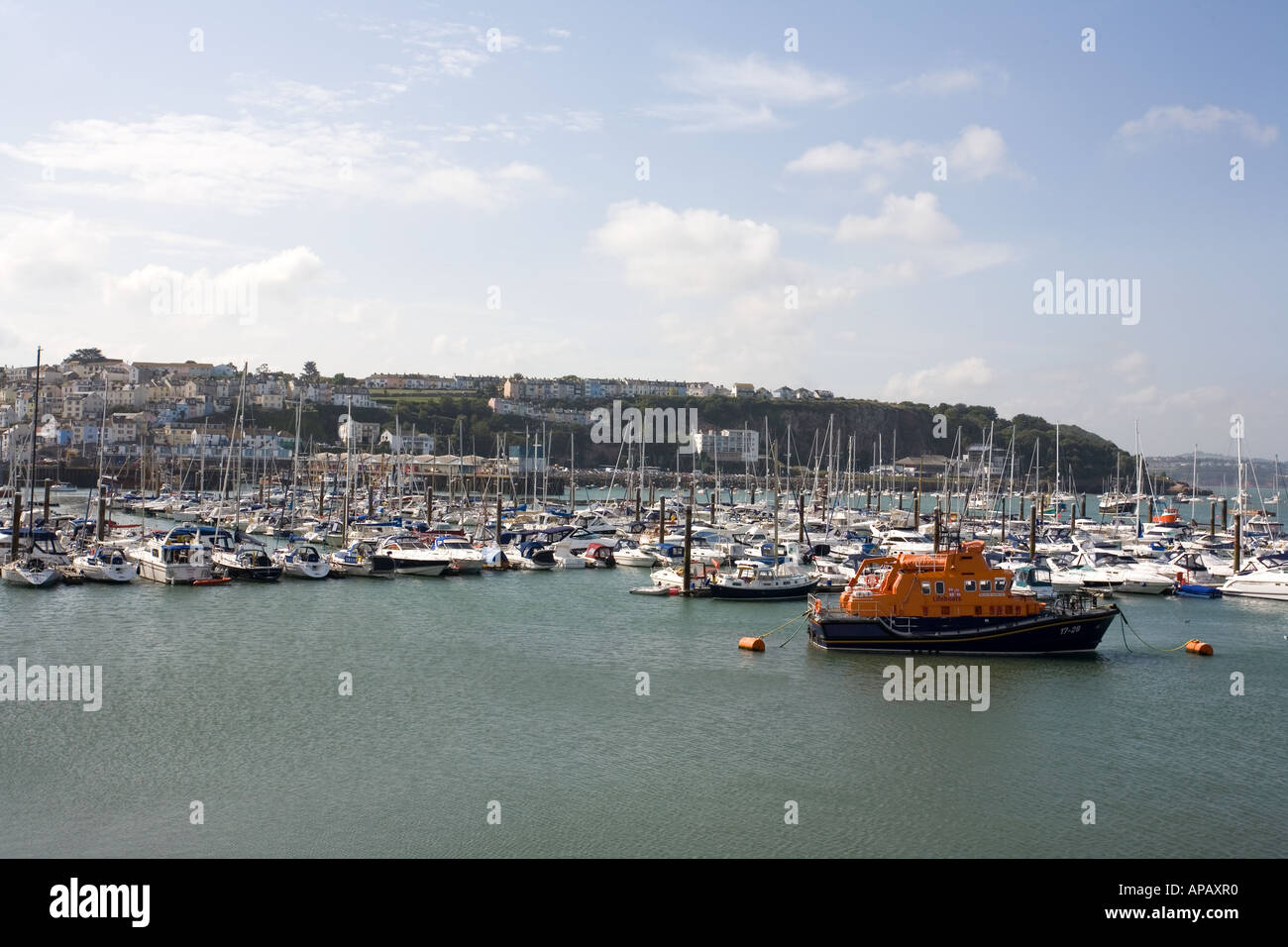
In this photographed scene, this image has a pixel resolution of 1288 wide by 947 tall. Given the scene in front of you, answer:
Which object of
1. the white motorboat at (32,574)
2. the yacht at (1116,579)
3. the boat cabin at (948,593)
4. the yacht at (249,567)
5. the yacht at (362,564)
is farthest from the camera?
the yacht at (362,564)

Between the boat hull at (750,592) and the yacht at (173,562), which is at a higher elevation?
the yacht at (173,562)

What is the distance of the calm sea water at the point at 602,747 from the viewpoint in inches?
833

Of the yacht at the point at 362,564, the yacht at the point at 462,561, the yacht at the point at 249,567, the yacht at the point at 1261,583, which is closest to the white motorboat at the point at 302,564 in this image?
the yacht at the point at 249,567

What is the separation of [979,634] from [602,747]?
15.9 m

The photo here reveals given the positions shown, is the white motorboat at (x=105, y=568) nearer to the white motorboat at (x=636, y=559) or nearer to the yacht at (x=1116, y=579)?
the white motorboat at (x=636, y=559)

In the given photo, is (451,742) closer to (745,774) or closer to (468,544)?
(745,774)

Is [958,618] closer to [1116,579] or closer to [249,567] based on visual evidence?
[1116,579]

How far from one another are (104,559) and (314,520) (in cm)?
3429

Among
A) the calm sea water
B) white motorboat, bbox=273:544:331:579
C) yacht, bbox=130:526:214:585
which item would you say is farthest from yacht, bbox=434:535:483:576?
the calm sea water

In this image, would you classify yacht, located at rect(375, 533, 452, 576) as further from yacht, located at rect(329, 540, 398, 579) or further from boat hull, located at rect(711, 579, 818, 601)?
boat hull, located at rect(711, 579, 818, 601)

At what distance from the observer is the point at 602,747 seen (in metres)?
26.8

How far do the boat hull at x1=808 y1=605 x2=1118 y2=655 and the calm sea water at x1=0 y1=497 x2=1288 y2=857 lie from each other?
0.60 m

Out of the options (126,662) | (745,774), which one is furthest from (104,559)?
(745,774)

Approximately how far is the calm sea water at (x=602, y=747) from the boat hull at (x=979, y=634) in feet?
1.98
